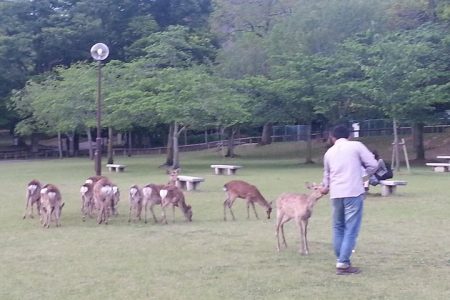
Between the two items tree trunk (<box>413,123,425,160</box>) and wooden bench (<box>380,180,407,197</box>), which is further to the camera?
tree trunk (<box>413,123,425,160</box>)

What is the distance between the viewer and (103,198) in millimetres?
13773

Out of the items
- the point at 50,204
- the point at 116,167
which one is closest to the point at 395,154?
the point at 116,167

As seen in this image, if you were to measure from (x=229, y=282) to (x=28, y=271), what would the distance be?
2.57m

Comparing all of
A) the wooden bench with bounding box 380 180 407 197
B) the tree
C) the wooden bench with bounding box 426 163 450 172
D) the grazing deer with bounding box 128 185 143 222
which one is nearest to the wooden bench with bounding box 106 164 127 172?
the tree

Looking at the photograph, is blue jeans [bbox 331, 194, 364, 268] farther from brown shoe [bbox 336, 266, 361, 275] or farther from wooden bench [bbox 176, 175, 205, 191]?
wooden bench [bbox 176, 175, 205, 191]

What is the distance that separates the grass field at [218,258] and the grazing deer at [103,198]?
29 centimetres

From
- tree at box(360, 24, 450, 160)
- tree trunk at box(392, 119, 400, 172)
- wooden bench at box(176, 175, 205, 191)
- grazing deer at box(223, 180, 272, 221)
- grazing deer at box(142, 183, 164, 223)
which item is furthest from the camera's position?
tree at box(360, 24, 450, 160)

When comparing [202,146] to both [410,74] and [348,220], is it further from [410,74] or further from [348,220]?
[348,220]

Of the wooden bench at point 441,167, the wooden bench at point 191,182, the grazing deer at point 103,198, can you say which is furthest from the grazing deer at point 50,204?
the wooden bench at point 441,167

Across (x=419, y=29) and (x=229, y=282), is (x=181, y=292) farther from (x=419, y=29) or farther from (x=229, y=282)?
(x=419, y=29)

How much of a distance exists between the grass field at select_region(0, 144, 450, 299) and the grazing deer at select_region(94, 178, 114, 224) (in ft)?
0.95

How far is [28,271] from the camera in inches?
352

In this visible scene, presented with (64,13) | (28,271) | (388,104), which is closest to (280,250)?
(28,271)

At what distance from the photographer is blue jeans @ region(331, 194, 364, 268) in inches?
328
